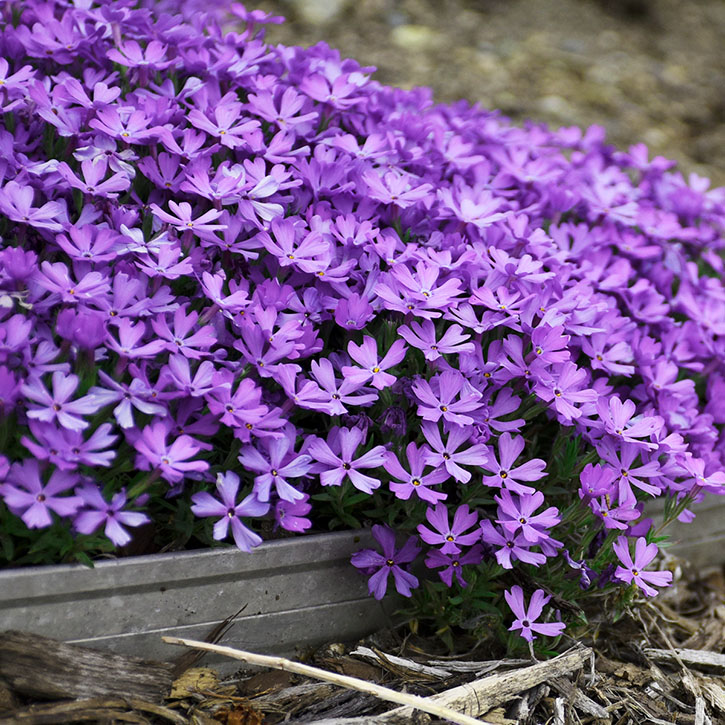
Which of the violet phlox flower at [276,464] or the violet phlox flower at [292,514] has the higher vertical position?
the violet phlox flower at [276,464]

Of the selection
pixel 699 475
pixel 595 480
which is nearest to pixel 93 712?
pixel 595 480

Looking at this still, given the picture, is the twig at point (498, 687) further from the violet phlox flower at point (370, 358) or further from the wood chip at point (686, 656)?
the violet phlox flower at point (370, 358)

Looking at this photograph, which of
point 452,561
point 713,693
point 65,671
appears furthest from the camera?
point 713,693

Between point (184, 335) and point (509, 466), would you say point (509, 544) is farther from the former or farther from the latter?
point (184, 335)

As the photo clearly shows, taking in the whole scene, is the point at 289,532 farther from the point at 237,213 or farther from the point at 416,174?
the point at 416,174

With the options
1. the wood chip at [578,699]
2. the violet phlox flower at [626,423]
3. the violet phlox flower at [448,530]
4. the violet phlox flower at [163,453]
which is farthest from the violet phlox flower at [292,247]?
the wood chip at [578,699]

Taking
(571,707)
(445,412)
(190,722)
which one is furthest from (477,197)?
(190,722)
